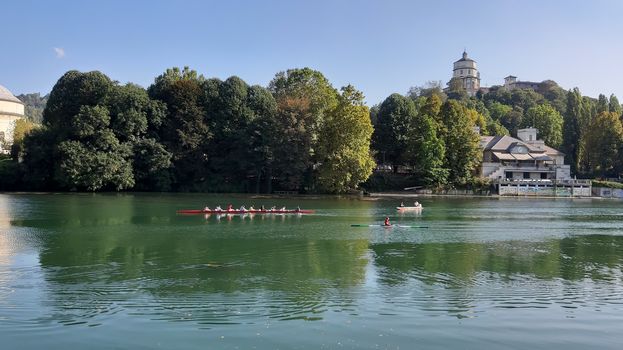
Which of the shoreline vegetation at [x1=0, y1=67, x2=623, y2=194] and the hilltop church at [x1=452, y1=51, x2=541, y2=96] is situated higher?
the hilltop church at [x1=452, y1=51, x2=541, y2=96]

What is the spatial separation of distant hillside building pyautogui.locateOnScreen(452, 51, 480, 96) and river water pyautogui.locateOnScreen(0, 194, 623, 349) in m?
159

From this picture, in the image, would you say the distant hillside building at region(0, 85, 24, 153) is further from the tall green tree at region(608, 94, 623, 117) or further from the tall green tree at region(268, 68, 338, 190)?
the tall green tree at region(608, 94, 623, 117)

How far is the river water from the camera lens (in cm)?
1313

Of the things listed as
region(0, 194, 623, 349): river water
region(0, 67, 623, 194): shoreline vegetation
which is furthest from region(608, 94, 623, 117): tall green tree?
region(0, 194, 623, 349): river water

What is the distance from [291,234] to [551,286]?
1642cm

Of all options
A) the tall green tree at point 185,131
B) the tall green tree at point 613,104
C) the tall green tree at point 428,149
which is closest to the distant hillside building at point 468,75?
the tall green tree at point 613,104

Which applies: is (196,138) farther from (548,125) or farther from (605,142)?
(548,125)

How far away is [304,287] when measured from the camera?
18172 mm

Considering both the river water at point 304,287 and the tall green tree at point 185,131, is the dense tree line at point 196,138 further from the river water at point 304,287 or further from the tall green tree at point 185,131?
the river water at point 304,287

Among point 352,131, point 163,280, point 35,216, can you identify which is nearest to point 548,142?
point 352,131

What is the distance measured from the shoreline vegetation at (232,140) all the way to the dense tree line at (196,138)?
0.49 ft

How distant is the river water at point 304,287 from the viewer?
1313 cm

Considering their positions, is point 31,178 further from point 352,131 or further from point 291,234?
point 291,234

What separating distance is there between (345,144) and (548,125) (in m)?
53.8
